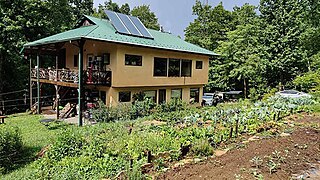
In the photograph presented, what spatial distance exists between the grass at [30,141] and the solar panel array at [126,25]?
23.4 feet

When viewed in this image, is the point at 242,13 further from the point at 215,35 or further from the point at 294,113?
the point at 294,113

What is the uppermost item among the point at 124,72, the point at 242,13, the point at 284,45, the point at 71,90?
the point at 242,13

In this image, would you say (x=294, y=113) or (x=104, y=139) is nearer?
(x=104, y=139)

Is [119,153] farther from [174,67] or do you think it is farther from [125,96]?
[174,67]

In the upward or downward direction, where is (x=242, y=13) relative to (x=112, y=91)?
upward

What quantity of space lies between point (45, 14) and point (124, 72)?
12195 millimetres

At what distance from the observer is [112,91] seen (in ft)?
49.7

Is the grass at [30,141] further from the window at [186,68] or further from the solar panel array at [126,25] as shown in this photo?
the window at [186,68]

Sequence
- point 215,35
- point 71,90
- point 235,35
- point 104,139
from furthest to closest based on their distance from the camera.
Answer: point 215,35, point 235,35, point 71,90, point 104,139

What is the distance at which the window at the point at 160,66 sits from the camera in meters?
17.7

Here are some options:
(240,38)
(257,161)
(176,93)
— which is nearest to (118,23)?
(176,93)

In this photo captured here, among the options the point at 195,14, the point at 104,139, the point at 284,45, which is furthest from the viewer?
the point at 195,14

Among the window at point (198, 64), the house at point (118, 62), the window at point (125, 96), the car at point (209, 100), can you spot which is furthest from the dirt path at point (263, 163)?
the car at point (209, 100)

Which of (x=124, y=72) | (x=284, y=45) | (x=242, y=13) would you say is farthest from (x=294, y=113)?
(x=242, y=13)
